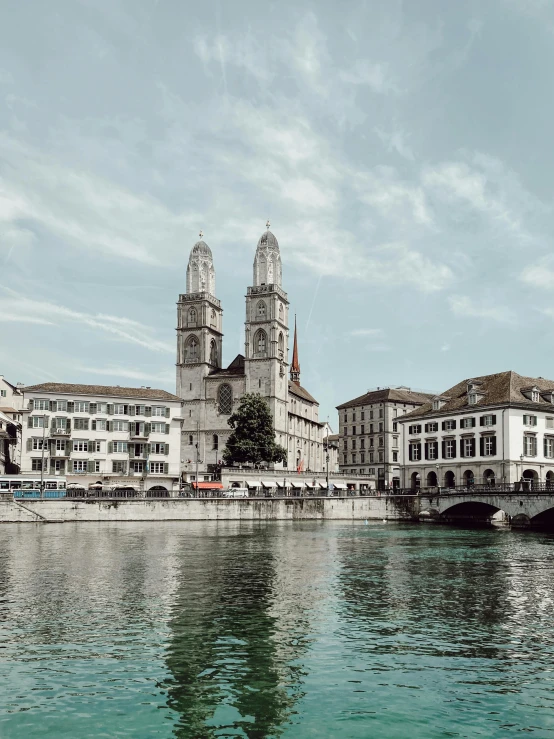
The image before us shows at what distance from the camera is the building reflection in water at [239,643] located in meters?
15.2

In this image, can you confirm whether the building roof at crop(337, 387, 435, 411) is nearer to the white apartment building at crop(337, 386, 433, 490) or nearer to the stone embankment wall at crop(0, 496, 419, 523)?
the white apartment building at crop(337, 386, 433, 490)

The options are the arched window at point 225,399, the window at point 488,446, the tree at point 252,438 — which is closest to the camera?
the window at point 488,446

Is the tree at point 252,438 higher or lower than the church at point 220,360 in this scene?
lower

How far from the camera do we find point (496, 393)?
84.4 m

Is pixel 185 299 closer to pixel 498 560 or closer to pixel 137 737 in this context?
pixel 498 560

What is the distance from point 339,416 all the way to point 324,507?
60142 mm

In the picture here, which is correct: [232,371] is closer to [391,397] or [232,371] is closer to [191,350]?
[191,350]

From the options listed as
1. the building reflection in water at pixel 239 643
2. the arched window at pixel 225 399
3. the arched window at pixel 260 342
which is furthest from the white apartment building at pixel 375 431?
the building reflection in water at pixel 239 643

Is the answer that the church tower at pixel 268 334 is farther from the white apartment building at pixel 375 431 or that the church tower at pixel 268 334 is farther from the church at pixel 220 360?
the white apartment building at pixel 375 431

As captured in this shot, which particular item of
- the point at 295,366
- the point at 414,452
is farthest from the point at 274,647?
the point at 295,366

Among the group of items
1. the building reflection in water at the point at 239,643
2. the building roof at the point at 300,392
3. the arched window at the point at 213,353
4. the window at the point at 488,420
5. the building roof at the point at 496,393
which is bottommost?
the building reflection in water at the point at 239,643

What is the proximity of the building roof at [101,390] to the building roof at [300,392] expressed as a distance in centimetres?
4667

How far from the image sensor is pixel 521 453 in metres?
81.4

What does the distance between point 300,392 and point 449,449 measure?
228 ft
